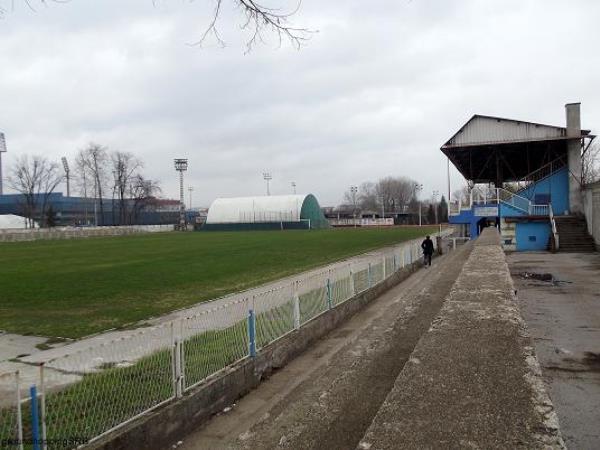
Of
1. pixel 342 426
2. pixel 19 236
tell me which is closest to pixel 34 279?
pixel 342 426

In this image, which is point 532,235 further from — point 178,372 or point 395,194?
point 395,194

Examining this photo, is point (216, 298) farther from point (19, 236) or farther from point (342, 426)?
point (19, 236)

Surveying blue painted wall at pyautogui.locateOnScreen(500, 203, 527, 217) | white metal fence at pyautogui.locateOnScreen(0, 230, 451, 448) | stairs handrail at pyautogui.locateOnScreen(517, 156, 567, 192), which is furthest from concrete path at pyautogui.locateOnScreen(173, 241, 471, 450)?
stairs handrail at pyautogui.locateOnScreen(517, 156, 567, 192)

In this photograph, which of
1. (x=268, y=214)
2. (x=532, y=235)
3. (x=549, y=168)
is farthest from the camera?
(x=268, y=214)

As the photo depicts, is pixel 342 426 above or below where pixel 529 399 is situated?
below

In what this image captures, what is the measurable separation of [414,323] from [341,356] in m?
1.58

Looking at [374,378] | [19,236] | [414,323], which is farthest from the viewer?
[19,236]

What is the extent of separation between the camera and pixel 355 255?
1244 inches

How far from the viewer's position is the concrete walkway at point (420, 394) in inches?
135

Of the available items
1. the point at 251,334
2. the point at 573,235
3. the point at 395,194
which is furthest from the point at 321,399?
the point at 395,194

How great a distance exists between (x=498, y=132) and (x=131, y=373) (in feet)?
105

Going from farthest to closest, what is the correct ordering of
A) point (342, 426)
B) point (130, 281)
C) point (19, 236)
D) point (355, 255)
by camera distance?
point (19, 236), point (355, 255), point (130, 281), point (342, 426)

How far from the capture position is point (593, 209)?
27188 mm

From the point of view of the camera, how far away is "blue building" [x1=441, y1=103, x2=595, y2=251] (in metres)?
29.2
